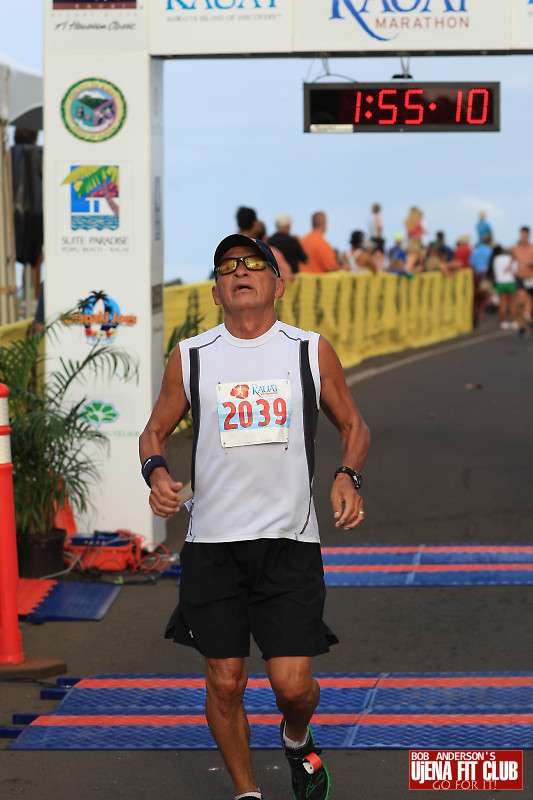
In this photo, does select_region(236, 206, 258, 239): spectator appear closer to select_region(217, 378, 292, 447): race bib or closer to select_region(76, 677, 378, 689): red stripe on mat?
select_region(76, 677, 378, 689): red stripe on mat

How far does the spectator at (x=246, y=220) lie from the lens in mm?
14742

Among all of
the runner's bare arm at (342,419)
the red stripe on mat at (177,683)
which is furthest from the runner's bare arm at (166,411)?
the red stripe on mat at (177,683)

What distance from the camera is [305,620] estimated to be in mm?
5082

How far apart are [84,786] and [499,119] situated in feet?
18.7

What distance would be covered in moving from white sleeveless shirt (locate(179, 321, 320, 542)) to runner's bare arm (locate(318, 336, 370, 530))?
1.8 inches

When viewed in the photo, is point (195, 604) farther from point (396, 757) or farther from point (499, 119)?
point (499, 119)

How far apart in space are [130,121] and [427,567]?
3417 millimetres

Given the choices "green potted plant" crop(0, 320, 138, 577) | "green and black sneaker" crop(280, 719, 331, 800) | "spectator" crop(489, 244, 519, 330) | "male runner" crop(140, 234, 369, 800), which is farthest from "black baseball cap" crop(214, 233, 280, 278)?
"spectator" crop(489, 244, 519, 330)

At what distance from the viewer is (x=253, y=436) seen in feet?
16.6

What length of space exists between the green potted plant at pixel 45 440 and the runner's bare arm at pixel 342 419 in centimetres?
419

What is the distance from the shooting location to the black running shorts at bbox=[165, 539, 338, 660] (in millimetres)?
5070

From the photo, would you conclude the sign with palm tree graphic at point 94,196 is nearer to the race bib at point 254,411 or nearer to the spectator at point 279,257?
the spectator at point 279,257

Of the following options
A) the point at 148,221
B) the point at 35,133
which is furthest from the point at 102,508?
the point at 35,133

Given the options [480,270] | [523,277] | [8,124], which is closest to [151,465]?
[8,124]
